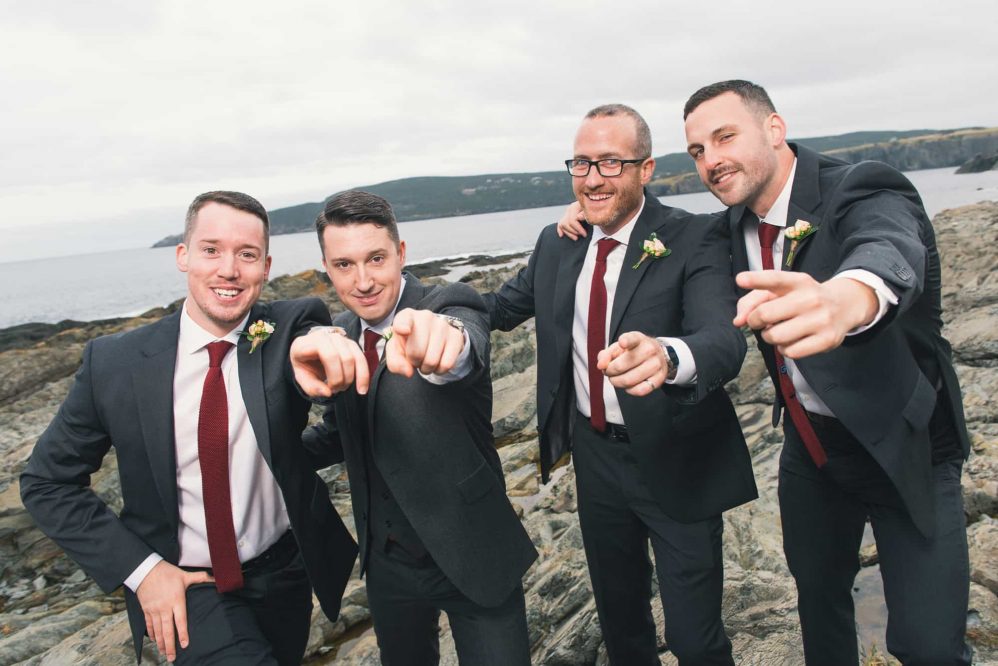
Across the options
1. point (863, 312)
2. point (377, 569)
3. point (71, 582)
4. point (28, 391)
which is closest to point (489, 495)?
point (377, 569)

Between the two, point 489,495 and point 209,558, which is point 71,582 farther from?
point 489,495

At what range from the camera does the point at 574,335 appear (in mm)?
4305

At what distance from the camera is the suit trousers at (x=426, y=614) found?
339 centimetres

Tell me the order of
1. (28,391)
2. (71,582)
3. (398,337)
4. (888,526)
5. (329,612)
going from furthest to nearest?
(28,391), (71,582), (329,612), (888,526), (398,337)

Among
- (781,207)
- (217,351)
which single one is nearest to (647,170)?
(781,207)

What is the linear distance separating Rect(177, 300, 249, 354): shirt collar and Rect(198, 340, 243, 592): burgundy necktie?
172mm

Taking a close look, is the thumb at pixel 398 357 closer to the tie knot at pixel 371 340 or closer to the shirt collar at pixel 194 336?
the tie knot at pixel 371 340

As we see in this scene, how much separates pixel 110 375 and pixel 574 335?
2.82 meters

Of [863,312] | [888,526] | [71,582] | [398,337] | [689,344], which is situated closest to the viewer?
[863,312]

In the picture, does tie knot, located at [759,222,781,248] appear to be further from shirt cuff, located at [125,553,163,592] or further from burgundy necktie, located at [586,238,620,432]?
shirt cuff, located at [125,553,163,592]

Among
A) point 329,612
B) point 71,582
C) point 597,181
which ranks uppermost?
point 597,181

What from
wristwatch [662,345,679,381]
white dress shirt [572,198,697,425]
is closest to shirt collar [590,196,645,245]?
white dress shirt [572,198,697,425]

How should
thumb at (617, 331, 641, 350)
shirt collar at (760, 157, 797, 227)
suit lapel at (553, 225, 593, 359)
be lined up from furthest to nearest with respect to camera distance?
suit lapel at (553, 225, 593, 359), shirt collar at (760, 157, 797, 227), thumb at (617, 331, 641, 350)

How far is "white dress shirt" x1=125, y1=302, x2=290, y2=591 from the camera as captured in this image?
3318 millimetres
